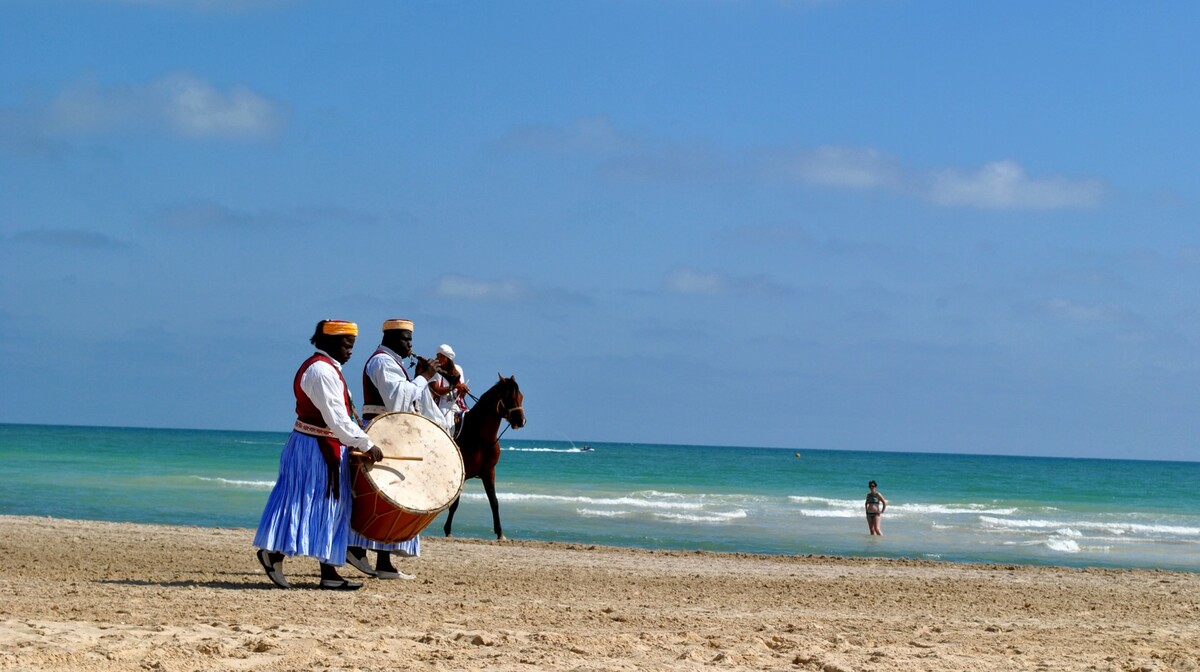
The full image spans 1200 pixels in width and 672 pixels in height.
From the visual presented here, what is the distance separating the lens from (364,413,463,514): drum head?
840cm

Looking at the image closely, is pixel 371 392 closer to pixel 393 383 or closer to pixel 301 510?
pixel 393 383

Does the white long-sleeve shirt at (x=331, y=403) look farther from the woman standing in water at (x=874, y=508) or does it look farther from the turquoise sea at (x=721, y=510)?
the woman standing in water at (x=874, y=508)

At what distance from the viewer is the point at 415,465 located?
8.53 meters

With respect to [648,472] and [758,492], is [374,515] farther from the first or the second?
[648,472]

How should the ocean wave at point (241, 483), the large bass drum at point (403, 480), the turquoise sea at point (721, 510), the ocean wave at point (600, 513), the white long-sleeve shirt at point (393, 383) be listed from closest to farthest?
the large bass drum at point (403, 480) < the white long-sleeve shirt at point (393, 383) < the turquoise sea at point (721, 510) < the ocean wave at point (600, 513) < the ocean wave at point (241, 483)

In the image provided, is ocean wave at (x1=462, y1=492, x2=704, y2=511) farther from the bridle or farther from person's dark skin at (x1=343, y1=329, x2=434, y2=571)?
person's dark skin at (x1=343, y1=329, x2=434, y2=571)

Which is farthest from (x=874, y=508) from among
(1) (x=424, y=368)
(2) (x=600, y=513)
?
(1) (x=424, y=368)

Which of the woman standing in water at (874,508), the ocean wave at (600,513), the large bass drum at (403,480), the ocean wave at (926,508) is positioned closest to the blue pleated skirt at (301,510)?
the large bass drum at (403,480)

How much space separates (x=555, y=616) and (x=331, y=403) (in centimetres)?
189

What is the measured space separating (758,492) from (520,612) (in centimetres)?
3178

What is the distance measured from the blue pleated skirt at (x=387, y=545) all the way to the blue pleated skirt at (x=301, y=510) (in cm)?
26

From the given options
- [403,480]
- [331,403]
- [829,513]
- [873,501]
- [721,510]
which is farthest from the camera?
[829,513]

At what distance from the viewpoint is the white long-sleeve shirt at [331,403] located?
26.2 ft

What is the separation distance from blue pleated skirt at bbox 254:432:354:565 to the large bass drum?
212 millimetres
